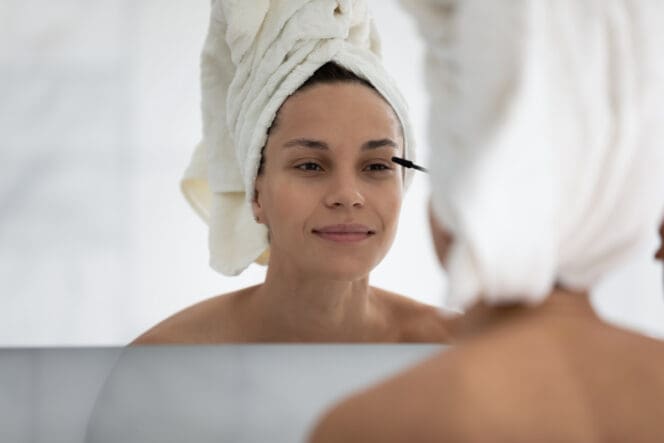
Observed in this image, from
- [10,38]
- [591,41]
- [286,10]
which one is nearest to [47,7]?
[10,38]

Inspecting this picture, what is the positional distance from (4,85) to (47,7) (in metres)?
0.15

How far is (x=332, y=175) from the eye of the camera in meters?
1.58

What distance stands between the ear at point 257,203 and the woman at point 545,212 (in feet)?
2.73

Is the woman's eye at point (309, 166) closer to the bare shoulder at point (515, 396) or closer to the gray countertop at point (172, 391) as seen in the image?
the gray countertop at point (172, 391)

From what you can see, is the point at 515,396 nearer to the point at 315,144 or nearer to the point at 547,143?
the point at 547,143

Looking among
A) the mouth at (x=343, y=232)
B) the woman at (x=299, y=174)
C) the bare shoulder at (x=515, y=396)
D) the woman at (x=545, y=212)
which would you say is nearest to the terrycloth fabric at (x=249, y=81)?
the woman at (x=299, y=174)

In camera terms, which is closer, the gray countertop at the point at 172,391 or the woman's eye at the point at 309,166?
the woman's eye at the point at 309,166

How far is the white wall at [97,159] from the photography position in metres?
1.68

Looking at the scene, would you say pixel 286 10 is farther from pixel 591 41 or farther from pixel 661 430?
pixel 661 430

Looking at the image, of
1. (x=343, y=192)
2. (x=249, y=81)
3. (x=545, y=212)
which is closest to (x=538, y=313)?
(x=545, y=212)

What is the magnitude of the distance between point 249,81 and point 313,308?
39 centimetres

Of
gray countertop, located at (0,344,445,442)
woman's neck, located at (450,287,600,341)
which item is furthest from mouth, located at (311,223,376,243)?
woman's neck, located at (450,287,600,341)

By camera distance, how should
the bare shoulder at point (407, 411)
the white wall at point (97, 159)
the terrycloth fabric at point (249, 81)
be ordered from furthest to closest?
the white wall at point (97, 159)
the terrycloth fabric at point (249, 81)
the bare shoulder at point (407, 411)

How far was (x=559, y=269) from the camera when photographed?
818mm
